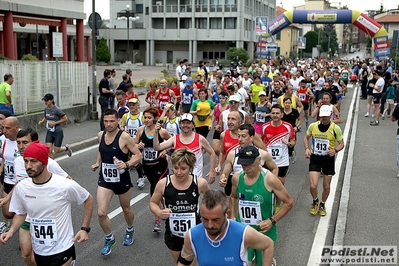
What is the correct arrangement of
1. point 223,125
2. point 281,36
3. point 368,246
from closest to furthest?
point 368,246 < point 223,125 < point 281,36

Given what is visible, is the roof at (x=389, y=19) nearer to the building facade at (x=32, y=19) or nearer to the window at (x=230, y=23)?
the window at (x=230, y=23)

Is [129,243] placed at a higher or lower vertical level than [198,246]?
lower

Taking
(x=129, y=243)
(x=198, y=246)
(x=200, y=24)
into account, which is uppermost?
(x=200, y=24)

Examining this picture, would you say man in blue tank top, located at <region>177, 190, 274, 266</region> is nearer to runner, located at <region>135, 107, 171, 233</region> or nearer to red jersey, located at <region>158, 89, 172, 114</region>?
runner, located at <region>135, 107, 171, 233</region>

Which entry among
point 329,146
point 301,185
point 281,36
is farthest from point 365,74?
point 281,36

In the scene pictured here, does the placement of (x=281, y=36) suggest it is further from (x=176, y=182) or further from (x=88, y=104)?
(x=176, y=182)

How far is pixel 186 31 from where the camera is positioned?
73062mm

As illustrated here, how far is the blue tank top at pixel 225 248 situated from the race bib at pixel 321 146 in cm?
467

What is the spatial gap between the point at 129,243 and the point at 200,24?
6859cm

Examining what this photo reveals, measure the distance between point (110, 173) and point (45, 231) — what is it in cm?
209

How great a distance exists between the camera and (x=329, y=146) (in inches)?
315

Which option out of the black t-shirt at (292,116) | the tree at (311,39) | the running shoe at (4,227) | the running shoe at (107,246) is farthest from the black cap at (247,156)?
the tree at (311,39)

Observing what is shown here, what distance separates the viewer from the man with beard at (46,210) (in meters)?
4.41

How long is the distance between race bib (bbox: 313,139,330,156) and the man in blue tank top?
14.9 feet
